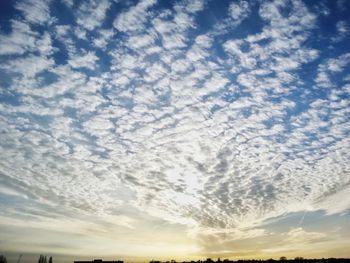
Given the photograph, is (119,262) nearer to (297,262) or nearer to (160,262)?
(160,262)

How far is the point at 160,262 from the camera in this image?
7352 inches

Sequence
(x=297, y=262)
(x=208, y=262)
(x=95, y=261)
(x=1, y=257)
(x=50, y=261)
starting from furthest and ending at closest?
(x=297, y=262) → (x=208, y=262) → (x=50, y=261) → (x=1, y=257) → (x=95, y=261)

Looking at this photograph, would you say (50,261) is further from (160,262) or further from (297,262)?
(297,262)

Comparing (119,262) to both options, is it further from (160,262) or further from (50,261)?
(160,262)

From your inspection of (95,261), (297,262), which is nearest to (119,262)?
(95,261)

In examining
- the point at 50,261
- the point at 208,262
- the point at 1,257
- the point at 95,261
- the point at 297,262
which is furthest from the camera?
the point at 297,262

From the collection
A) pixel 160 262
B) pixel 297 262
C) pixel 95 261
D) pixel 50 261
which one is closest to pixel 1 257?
pixel 50 261

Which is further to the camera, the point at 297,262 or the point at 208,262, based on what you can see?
the point at 297,262

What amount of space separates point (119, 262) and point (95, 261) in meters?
8.23

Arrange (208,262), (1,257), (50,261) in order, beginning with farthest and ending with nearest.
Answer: (208,262), (50,261), (1,257)

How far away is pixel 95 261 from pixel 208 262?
4226 inches

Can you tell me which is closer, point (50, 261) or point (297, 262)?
point (50, 261)

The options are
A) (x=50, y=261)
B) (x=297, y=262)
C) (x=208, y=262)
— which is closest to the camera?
(x=50, y=261)

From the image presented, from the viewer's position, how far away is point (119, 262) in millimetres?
98312
